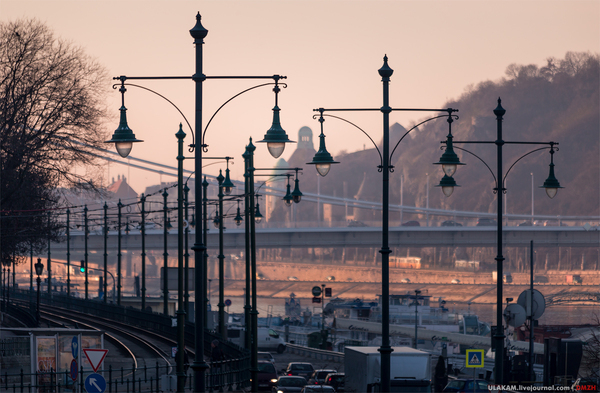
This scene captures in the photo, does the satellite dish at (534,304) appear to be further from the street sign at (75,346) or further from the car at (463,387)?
the car at (463,387)

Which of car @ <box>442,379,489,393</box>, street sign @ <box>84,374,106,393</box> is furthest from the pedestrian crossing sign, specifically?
street sign @ <box>84,374,106,393</box>

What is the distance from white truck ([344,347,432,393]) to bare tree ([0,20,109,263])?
58.6 ft

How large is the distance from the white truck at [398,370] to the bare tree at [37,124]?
17.9 meters

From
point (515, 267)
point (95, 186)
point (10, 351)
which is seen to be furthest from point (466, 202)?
point (10, 351)

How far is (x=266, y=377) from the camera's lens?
36438mm

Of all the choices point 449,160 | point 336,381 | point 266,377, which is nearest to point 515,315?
point 449,160

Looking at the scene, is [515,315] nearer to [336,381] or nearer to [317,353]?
[336,381]

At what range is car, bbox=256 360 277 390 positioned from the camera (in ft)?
118

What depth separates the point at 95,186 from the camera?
4088cm

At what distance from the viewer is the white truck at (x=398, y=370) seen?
2534cm

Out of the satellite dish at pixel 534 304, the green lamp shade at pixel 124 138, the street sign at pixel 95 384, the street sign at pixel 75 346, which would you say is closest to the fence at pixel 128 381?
the street sign at pixel 75 346

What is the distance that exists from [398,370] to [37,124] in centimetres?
2180

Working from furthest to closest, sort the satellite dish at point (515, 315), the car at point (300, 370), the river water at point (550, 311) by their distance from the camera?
the river water at point (550, 311) → the car at point (300, 370) → the satellite dish at point (515, 315)

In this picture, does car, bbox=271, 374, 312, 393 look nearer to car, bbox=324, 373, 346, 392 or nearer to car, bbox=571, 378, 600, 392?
car, bbox=324, 373, 346, 392
